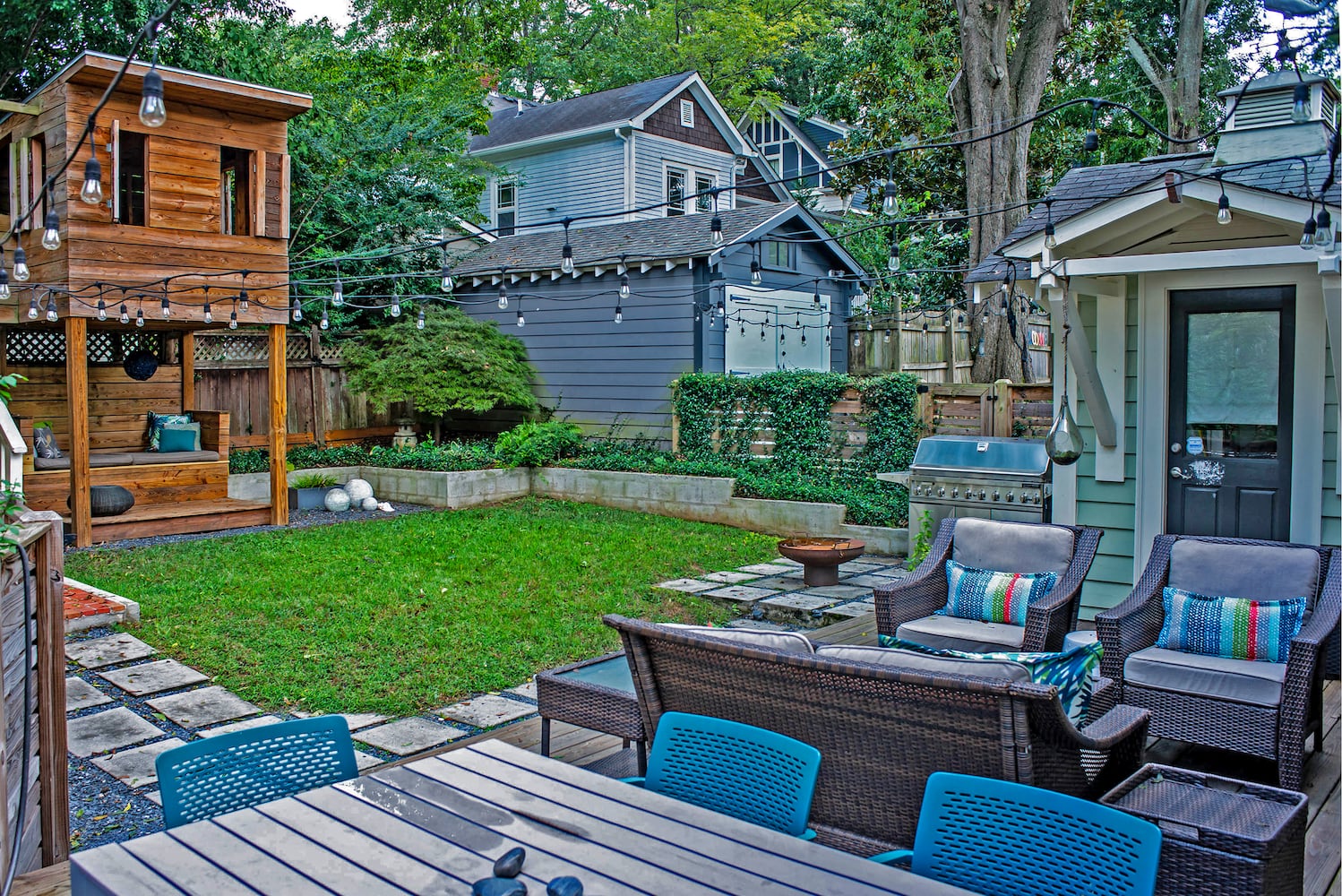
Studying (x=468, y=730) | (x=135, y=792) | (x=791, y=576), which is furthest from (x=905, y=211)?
(x=135, y=792)

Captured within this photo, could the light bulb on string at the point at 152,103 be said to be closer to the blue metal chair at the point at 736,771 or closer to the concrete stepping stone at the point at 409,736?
the blue metal chair at the point at 736,771

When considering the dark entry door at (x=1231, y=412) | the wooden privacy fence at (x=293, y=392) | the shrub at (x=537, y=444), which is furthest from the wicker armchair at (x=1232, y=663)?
the wooden privacy fence at (x=293, y=392)

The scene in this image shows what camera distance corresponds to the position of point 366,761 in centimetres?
467

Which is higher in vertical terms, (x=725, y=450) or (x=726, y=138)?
(x=726, y=138)

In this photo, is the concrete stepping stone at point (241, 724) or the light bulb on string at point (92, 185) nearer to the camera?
the light bulb on string at point (92, 185)

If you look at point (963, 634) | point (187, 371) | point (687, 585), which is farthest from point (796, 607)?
point (187, 371)

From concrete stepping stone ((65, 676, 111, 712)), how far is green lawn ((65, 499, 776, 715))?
59cm

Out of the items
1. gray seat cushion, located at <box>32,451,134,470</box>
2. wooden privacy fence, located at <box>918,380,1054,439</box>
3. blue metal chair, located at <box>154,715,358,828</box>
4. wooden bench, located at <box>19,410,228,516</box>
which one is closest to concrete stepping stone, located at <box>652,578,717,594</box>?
wooden privacy fence, located at <box>918,380,1054,439</box>

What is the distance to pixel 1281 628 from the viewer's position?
4672 mm

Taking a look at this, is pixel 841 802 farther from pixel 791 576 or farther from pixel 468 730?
pixel 791 576

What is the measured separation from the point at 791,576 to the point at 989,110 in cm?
590

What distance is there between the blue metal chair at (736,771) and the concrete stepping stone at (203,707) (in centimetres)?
329

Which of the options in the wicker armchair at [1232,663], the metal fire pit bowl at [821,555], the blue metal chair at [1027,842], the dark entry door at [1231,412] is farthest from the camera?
the metal fire pit bowl at [821,555]

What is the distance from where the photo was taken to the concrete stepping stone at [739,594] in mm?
8078
